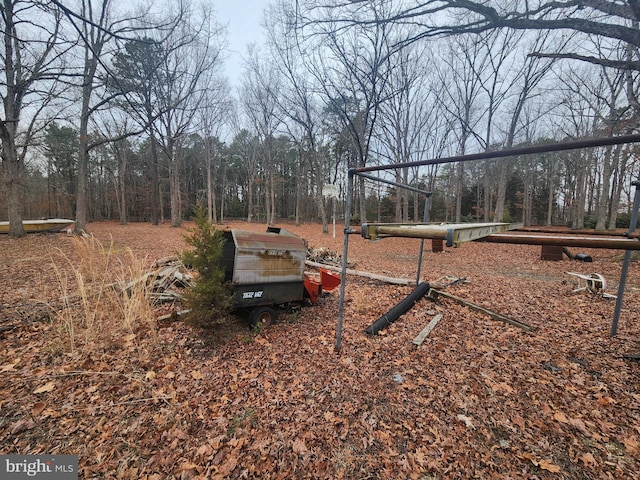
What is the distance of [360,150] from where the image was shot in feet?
38.2

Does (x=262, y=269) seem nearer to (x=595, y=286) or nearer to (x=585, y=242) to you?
(x=585, y=242)

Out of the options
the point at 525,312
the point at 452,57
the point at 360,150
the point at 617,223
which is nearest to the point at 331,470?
the point at 525,312

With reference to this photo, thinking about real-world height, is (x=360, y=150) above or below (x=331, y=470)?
above

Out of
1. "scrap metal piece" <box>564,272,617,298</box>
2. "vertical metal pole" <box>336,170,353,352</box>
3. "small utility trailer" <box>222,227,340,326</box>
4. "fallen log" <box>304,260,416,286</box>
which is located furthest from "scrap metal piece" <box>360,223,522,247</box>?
"scrap metal piece" <box>564,272,617,298</box>

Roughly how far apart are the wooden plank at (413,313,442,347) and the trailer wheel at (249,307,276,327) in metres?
1.97

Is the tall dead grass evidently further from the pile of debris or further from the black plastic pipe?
the black plastic pipe

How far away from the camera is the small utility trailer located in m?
3.11

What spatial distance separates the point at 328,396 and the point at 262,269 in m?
1.68

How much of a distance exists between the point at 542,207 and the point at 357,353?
35.9 metres

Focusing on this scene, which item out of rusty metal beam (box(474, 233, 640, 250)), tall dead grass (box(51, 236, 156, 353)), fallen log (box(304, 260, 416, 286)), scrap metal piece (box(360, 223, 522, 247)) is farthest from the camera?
fallen log (box(304, 260, 416, 286))

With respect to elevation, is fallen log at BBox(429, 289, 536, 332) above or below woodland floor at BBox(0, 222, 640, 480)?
above

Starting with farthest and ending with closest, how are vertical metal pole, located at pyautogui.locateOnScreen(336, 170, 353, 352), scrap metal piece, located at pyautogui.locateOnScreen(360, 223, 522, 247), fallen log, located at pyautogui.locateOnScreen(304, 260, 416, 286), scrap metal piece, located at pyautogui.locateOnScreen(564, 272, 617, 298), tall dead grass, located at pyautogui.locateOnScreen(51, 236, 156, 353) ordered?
fallen log, located at pyautogui.locateOnScreen(304, 260, 416, 286) → scrap metal piece, located at pyautogui.locateOnScreen(564, 272, 617, 298) → tall dead grass, located at pyautogui.locateOnScreen(51, 236, 156, 353) → vertical metal pole, located at pyautogui.locateOnScreen(336, 170, 353, 352) → scrap metal piece, located at pyautogui.locateOnScreen(360, 223, 522, 247)

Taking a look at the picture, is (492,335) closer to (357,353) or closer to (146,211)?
(357,353)

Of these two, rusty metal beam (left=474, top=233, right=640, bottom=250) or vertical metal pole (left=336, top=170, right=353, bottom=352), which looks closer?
rusty metal beam (left=474, top=233, right=640, bottom=250)
